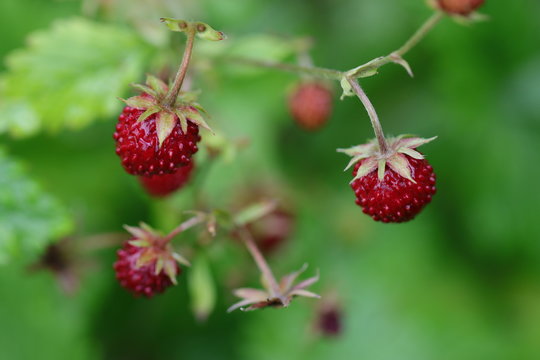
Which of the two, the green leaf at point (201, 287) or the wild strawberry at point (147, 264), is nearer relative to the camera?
the wild strawberry at point (147, 264)

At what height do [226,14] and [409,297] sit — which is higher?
[226,14]

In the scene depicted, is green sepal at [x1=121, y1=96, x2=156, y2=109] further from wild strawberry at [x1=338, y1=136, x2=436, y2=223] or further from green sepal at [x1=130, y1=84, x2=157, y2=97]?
wild strawberry at [x1=338, y1=136, x2=436, y2=223]

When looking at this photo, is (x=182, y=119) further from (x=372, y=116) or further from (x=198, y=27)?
(x=372, y=116)

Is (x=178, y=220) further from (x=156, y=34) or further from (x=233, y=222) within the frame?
(x=156, y=34)

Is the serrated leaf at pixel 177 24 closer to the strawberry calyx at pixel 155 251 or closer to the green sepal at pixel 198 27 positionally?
the green sepal at pixel 198 27

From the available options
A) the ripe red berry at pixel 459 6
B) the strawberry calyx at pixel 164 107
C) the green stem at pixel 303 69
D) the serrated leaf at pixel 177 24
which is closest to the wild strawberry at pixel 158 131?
the strawberry calyx at pixel 164 107

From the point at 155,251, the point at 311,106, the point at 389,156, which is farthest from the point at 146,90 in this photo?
the point at 311,106

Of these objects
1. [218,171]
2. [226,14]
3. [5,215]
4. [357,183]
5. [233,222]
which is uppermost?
[226,14]

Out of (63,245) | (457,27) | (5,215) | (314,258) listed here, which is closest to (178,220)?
(63,245)
